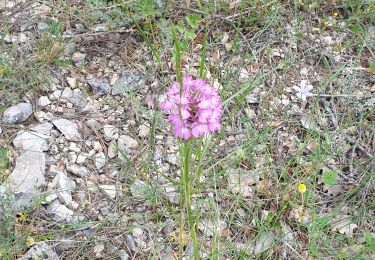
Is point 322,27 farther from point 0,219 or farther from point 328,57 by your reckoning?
point 0,219

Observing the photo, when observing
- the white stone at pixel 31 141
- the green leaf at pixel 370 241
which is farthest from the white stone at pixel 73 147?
the green leaf at pixel 370 241

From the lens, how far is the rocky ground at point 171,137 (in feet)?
7.33

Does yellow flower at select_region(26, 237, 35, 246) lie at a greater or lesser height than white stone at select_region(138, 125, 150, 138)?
lesser

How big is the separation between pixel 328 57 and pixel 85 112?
148cm

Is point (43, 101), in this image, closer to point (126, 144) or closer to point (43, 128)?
point (43, 128)

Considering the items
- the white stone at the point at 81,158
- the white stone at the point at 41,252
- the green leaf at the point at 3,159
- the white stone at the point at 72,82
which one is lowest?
the white stone at the point at 41,252

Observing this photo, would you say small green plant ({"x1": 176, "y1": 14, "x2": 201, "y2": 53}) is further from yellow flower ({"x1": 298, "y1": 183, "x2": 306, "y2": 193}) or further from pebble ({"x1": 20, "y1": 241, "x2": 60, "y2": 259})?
pebble ({"x1": 20, "y1": 241, "x2": 60, "y2": 259})

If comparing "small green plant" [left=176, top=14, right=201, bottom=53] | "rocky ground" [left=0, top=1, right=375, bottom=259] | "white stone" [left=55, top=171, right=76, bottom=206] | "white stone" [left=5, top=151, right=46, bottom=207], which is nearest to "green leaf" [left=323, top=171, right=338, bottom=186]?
"rocky ground" [left=0, top=1, right=375, bottom=259]

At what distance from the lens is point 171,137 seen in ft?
8.43

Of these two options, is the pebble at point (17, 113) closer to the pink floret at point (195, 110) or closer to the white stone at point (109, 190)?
the white stone at point (109, 190)

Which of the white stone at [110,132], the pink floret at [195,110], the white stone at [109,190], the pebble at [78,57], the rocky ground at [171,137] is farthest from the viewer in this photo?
the pebble at [78,57]

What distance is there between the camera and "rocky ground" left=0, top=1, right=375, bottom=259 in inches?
88.0

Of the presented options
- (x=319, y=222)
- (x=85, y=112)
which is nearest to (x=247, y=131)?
(x=319, y=222)

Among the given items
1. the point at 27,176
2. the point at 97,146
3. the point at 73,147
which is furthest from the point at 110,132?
the point at 27,176
